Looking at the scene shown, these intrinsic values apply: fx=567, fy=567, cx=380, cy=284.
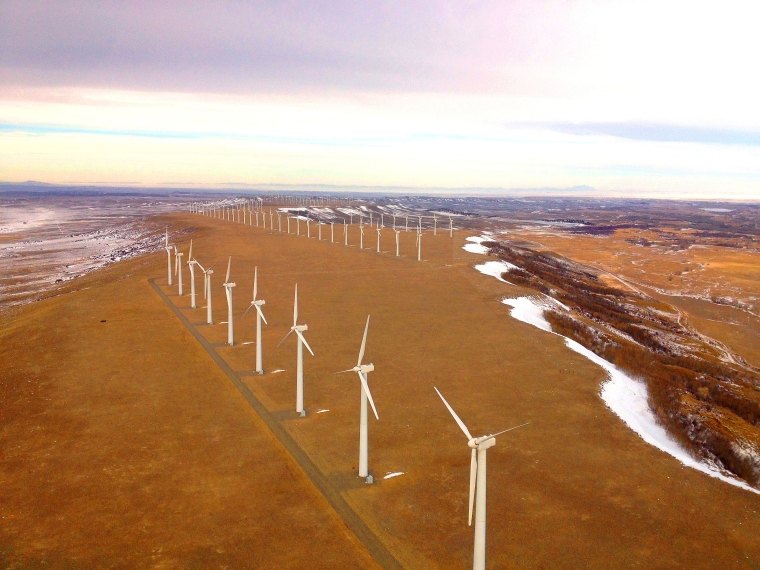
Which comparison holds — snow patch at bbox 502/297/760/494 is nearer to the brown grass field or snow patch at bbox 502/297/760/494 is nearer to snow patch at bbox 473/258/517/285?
the brown grass field

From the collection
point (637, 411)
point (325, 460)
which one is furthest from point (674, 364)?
point (325, 460)

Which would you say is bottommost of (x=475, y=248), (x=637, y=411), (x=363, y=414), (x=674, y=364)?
(x=674, y=364)

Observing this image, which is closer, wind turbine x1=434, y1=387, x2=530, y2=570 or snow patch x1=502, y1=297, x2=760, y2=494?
wind turbine x1=434, y1=387, x2=530, y2=570

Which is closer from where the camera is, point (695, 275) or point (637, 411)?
point (637, 411)

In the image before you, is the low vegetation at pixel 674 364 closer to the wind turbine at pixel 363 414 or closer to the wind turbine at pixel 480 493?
the wind turbine at pixel 363 414

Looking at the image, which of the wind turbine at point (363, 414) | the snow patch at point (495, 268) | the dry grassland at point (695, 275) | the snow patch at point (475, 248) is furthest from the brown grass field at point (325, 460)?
the snow patch at point (475, 248)

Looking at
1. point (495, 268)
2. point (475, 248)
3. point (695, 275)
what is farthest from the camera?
point (475, 248)

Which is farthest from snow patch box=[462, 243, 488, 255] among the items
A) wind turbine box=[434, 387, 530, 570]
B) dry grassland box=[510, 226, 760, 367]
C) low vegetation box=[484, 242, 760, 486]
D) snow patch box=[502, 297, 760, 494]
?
wind turbine box=[434, 387, 530, 570]

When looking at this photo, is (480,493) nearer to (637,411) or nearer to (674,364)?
(637,411)

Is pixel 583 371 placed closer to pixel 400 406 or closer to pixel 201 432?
pixel 400 406

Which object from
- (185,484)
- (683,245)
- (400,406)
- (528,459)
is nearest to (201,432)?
(185,484)
